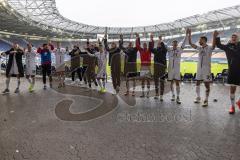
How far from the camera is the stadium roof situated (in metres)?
36.9

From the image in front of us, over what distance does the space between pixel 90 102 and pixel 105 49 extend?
289 cm

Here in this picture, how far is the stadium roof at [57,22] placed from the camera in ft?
121

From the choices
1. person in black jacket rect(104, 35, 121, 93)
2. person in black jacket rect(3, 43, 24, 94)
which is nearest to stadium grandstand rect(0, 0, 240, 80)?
person in black jacket rect(104, 35, 121, 93)

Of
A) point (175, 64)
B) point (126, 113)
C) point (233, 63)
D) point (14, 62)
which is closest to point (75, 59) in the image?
point (14, 62)

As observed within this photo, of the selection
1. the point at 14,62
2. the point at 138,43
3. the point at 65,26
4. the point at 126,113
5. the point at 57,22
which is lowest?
the point at 126,113

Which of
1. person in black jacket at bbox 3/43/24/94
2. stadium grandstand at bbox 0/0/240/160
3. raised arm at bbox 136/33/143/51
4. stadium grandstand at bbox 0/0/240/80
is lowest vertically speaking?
stadium grandstand at bbox 0/0/240/160

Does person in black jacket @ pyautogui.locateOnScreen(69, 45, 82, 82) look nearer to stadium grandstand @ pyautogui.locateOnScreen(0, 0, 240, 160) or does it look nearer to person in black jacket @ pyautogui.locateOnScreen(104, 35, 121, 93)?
stadium grandstand @ pyautogui.locateOnScreen(0, 0, 240, 160)

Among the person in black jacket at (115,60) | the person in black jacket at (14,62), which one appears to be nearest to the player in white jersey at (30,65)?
the person in black jacket at (14,62)

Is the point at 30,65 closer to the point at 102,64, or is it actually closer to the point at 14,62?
the point at 14,62

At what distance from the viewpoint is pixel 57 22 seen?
52438 millimetres

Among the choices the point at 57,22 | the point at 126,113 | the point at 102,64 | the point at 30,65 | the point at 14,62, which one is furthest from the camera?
the point at 57,22

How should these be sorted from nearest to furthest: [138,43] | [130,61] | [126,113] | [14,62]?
[126,113], [138,43], [130,61], [14,62]

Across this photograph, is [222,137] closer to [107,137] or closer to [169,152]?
[169,152]

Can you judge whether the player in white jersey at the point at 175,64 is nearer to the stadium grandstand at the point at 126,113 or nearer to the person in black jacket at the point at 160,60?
the stadium grandstand at the point at 126,113
